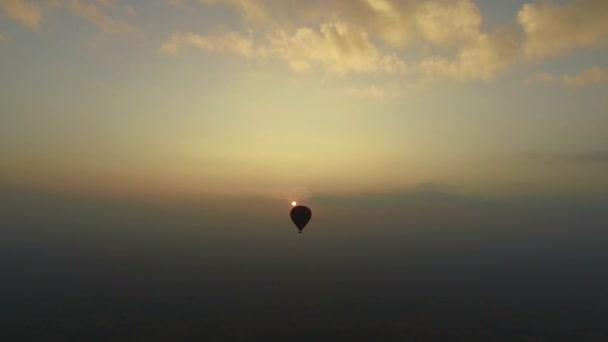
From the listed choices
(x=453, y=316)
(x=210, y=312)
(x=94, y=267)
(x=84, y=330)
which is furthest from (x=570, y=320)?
(x=94, y=267)

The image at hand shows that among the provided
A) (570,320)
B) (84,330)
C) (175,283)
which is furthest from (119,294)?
(570,320)

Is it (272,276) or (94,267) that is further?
(94,267)

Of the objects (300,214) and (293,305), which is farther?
(293,305)

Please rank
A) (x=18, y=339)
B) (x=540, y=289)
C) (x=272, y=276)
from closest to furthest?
1. (x=18, y=339)
2. (x=540, y=289)
3. (x=272, y=276)

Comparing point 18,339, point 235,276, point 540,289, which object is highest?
point 540,289

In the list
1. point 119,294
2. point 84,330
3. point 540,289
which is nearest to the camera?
point 84,330

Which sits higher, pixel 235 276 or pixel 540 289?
pixel 540 289

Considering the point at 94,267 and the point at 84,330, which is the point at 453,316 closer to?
the point at 84,330

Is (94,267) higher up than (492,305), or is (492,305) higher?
A: (492,305)

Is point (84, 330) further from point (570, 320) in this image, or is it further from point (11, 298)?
point (570, 320)
